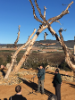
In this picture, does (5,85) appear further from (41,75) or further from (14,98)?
(14,98)

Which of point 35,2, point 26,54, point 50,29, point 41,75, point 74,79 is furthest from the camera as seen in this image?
point 74,79

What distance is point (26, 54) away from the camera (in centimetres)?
816

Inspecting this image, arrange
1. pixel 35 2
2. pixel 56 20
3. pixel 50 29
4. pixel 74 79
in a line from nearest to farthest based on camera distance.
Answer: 1. pixel 35 2
2. pixel 50 29
3. pixel 56 20
4. pixel 74 79

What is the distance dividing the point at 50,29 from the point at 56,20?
1.02m

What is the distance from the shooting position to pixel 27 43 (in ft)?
27.9

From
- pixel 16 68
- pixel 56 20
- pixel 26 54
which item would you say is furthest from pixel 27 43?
pixel 56 20

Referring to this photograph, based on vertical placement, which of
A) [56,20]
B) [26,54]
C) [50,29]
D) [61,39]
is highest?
[56,20]

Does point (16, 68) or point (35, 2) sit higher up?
point (35, 2)

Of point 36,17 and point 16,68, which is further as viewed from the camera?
point 16,68

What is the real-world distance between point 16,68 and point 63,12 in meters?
4.97

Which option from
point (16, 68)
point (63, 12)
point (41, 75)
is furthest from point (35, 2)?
point (16, 68)

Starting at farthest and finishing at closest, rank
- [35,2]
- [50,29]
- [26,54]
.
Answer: [26,54]
[50,29]
[35,2]

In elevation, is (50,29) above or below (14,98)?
above

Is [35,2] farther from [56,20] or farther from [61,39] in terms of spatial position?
[61,39]
